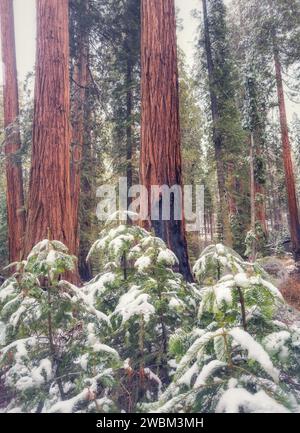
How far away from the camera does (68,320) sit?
2168mm

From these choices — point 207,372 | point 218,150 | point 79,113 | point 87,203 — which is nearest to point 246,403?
point 207,372

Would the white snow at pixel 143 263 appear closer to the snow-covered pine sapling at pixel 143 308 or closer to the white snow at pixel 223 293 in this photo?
the snow-covered pine sapling at pixel 143 308

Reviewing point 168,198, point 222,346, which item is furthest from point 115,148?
point 222,346

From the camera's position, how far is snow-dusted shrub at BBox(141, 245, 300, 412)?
1.20 m

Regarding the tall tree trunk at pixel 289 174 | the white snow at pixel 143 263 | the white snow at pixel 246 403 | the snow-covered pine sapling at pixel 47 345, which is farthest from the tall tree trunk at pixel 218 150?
the white snow at pixel 246 403

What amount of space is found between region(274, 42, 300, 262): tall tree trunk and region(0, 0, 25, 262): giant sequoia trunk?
34.4ft

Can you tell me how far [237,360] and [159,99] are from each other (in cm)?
380

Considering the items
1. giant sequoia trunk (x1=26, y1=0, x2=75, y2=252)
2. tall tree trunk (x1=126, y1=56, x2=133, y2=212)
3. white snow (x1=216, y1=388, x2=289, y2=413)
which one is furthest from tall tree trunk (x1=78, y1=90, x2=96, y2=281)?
white snow (x1=216, y1=388, x2=289, y2=413)

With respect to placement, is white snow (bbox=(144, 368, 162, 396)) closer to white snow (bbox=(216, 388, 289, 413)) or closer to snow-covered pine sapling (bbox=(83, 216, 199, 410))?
snow-covered pine sapling (bbox=(83, 216, 199, 410))

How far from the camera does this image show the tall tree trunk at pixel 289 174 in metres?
14.5

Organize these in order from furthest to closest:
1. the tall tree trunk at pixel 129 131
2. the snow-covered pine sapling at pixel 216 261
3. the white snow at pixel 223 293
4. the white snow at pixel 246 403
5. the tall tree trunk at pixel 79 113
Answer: the tall tree trunk at pixel 129 131 < the tall tree trunk at pixel 79 113 < the snow-covered pine sapling at pixel 216 261 < the white snow at pixel 223 293 < the white snow at pixel 246 403

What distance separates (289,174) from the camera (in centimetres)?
1472

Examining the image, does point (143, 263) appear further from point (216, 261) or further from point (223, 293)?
point (223, 293)

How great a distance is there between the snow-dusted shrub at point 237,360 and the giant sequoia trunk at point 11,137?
7.73m
